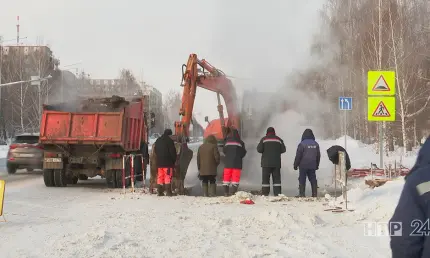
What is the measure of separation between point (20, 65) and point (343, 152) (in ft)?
174

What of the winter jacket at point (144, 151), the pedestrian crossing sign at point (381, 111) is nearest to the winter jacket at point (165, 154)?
the winter jacket at point (144, 151)

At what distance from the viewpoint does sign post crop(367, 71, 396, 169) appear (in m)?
12.6

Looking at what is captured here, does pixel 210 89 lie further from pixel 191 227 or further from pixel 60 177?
pixel 191 227

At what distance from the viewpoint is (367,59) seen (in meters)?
28.4

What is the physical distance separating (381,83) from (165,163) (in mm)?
6398

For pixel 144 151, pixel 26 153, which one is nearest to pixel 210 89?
pixel 144 151

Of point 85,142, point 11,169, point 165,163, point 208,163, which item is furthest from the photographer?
point 11,169

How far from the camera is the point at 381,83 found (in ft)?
41.5

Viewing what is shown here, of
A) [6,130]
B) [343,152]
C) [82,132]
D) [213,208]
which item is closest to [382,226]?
[343,152]

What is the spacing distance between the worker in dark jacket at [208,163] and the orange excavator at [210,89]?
7.46ft

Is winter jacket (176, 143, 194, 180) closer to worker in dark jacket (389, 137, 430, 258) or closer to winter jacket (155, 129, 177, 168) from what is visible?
winter jacket (155, 129, 177, 168)

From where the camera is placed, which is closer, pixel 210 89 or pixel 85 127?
pixel 85 127

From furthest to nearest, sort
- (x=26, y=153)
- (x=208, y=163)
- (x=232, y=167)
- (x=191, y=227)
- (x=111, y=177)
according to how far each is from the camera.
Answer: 1. (x=26, y=153)
2. (x=111, y=177)
3. (x=232, y=167)
4. (x=208, y=163)
5. (x=191, y=227)

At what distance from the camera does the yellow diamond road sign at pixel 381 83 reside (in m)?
12.6
